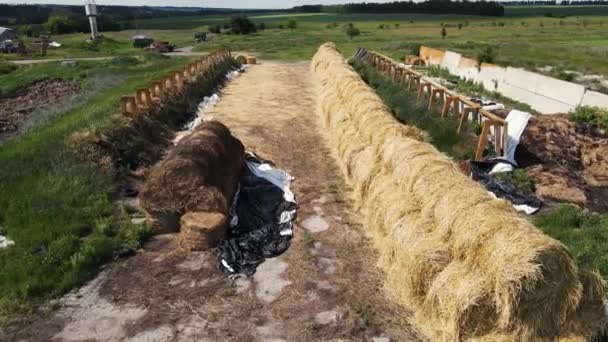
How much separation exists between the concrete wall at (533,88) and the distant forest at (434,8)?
133980mm

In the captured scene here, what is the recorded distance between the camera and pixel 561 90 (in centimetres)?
1803

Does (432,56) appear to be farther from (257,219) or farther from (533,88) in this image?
(257,219)

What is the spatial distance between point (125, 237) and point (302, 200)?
364 centimetres

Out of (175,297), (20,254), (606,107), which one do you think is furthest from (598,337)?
(606,107)

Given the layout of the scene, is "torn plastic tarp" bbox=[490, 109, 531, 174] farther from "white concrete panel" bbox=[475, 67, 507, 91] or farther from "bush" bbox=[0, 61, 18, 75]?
"bush" bbox=[0, 61, 18, 75]

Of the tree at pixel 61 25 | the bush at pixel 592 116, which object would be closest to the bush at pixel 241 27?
the tree at pixel 61 25

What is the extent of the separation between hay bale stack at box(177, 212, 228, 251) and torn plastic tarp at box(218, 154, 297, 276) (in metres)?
0.18

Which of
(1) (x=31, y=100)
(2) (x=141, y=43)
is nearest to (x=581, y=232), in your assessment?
(1) (x=31, y=100)

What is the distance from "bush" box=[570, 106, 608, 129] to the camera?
46.7 ft

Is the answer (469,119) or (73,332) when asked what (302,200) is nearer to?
(73,332)

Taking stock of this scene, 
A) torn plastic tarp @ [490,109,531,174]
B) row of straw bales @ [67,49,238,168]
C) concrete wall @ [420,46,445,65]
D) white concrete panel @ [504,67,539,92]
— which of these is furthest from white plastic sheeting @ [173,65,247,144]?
concrete wall @ [420,46,445,65]

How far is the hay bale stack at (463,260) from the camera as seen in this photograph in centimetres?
553

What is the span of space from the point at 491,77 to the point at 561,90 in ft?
19.9

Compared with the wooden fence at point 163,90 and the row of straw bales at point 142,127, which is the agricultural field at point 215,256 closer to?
the row of straw bales at point 142,127
